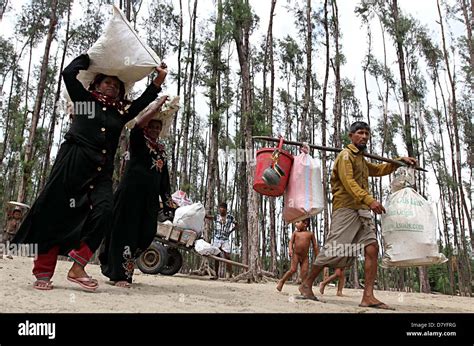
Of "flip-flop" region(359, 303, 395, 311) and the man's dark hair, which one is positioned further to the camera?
the man's dark hair

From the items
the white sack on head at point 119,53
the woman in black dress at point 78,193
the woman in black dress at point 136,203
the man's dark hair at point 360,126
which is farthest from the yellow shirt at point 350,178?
the woman in black dress at point 78,193

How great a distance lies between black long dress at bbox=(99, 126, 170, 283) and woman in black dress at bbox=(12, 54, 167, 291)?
51 centimetres

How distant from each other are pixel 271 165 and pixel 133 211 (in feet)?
4.49

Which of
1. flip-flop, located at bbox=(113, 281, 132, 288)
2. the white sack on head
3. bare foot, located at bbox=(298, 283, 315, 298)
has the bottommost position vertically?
bare foot, located at bbox=(298, 283, 315, 298)

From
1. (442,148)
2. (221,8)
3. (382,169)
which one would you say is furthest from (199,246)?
(442,148)

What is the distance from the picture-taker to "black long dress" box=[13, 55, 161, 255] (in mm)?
3160

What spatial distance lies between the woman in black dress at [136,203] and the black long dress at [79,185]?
516mm

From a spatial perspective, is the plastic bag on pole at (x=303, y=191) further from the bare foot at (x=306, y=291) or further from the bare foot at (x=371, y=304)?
the bare foot at (x=371, y=304)

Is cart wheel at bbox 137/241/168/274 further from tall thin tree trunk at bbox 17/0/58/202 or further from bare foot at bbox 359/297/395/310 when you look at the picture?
tall thin tree trunk at bbox 17/0/58/202

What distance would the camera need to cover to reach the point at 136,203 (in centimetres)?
401

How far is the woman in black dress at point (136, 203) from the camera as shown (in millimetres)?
3922

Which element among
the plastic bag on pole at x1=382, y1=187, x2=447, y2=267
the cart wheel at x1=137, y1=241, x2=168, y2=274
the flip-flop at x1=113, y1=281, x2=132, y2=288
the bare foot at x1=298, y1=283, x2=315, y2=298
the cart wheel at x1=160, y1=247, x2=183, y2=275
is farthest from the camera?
the cart wheel at x1=160, y1=247, x2=183, y2=275

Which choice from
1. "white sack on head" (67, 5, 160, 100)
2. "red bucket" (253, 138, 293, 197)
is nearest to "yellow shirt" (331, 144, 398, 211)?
"red bucket" (253, 138, 293, 197)
